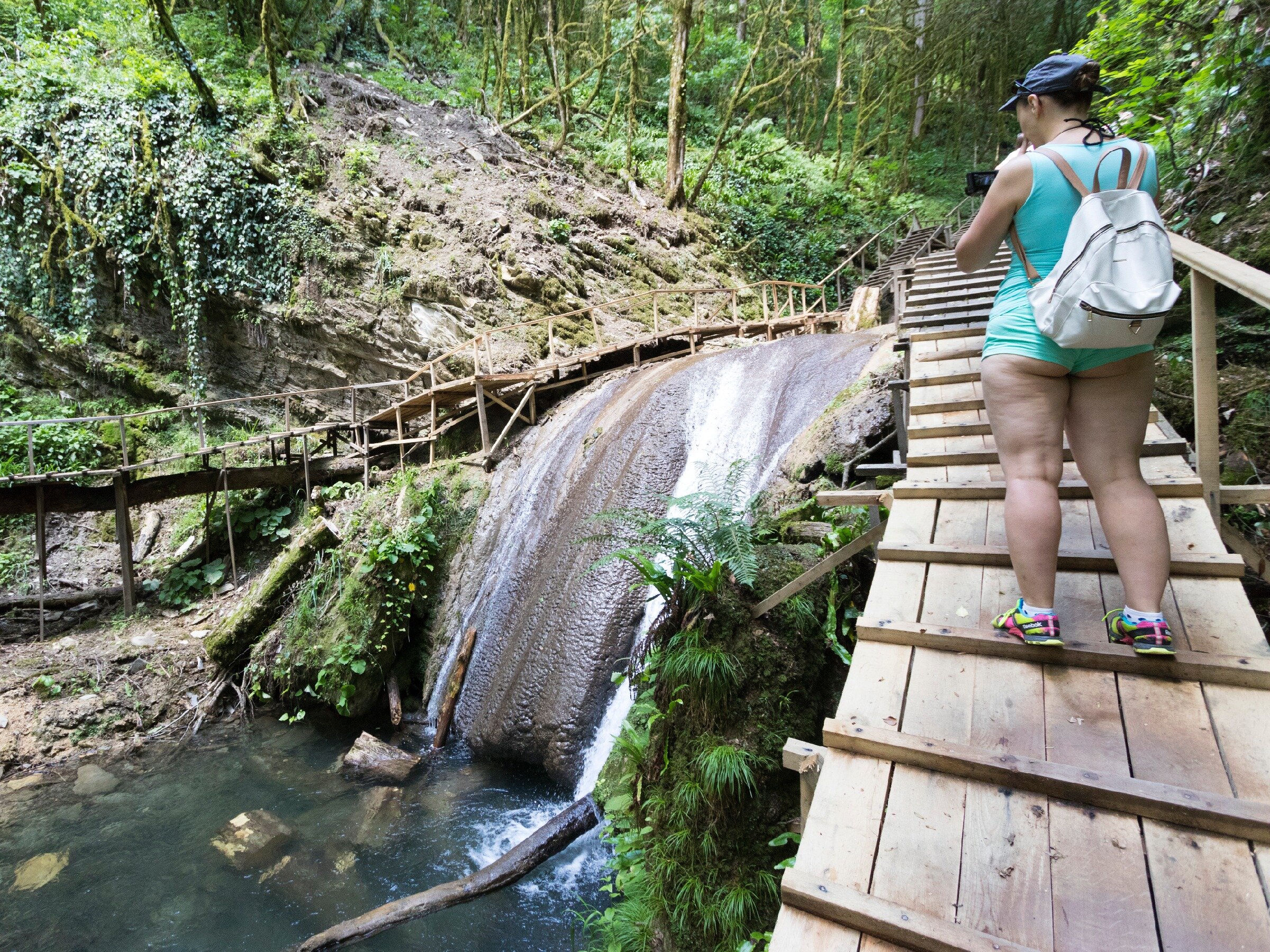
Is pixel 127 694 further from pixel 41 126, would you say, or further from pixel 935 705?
pixel 41 126

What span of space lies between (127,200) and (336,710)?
37.6 feet

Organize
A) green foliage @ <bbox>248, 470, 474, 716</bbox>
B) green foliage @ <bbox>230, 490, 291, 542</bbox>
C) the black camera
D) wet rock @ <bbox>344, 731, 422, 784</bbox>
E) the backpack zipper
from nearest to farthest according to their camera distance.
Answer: the backpack zipper → the black camera → wet rock @ <bbox>344, 731, 422, 784</bbox> → green foliage @ <bbox>248, 470, 474, 716</bbox> → green foliage @ <bbox>230, 490, 291, 542</bbox>

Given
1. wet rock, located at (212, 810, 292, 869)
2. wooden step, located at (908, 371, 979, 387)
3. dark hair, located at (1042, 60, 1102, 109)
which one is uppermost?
dark hair, located at (1042, 60, 1102, 109)

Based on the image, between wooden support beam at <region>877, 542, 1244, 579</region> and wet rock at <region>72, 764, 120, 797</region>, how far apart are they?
28.6 feet

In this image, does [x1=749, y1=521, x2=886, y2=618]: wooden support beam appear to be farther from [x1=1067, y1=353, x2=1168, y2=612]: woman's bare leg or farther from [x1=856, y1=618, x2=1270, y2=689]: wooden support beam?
[x1=1067, y1=353, x2=1168, y2=612]: woman's bare leg

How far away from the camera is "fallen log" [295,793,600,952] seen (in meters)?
4.27

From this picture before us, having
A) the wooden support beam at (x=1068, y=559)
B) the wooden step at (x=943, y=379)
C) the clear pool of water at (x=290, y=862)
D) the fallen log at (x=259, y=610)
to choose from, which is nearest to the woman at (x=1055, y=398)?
the wooden support beam at (x=1068, y=559)

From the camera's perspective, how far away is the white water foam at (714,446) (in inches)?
207

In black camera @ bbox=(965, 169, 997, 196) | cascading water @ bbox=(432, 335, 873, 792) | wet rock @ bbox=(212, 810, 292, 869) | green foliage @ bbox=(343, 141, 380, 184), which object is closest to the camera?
black camera @ bbox=(965, 169, 997, 196)

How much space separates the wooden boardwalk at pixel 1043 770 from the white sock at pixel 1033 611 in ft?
0.36

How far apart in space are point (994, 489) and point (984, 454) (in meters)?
0.34

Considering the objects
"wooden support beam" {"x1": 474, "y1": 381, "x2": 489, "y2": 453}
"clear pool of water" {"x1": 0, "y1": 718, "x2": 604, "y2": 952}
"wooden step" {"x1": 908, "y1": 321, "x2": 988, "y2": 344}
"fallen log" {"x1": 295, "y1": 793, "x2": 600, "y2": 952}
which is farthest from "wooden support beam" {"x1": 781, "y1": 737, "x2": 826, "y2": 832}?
"wooden support beam" {"x1": 474, "y1": 381, "x2": 489, "y2": 453}

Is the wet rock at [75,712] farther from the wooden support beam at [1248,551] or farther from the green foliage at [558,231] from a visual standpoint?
the green foliage at [558,231]

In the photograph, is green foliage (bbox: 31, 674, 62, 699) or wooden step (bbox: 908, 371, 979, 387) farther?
green foliage (bbox: 31, 674, 62, 699)
